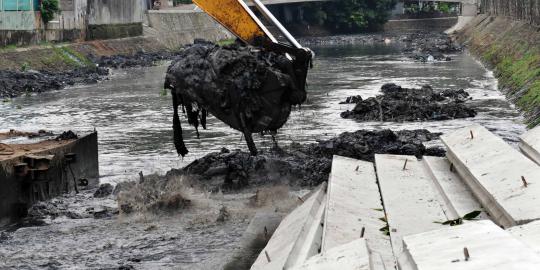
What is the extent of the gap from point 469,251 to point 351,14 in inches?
4064

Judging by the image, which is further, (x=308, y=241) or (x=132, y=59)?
(x=132, y=59)

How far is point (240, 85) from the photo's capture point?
14758 mm

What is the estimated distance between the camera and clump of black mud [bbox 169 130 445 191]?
1623 centimetres

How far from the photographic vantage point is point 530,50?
34969mm

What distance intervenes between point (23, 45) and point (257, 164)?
115 ft

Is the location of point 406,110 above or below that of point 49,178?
below

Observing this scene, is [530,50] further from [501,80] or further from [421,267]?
[421,267]

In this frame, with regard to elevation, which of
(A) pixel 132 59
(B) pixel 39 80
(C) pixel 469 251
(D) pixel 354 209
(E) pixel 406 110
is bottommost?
(A) pixel 132 59

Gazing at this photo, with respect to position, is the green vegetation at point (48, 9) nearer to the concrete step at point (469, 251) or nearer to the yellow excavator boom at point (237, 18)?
the yellow excavator boom at point (237, 18)

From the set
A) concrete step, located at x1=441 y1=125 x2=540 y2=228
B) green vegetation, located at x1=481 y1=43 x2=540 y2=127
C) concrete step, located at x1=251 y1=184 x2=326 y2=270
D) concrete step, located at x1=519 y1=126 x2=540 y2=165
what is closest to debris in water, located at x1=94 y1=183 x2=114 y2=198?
concrete step, located at x1=251 y1=184 x2=326 y2=270

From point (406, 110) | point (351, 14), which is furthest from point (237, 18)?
point (351, 14)

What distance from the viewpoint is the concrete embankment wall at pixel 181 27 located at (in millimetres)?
74500

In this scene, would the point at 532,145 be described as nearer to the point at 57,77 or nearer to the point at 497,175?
the point at 497,175

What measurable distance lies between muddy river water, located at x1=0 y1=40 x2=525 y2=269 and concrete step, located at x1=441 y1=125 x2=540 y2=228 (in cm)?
325
